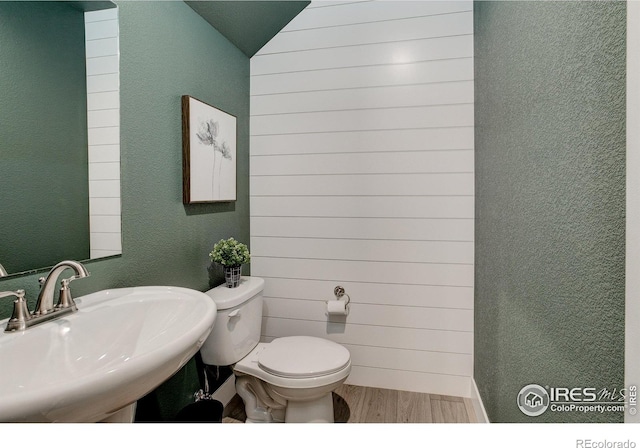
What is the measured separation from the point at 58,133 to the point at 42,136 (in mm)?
58

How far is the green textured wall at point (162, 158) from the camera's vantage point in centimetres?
134

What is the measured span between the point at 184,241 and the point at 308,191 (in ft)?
2.74

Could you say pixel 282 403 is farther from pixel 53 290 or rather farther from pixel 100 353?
pixel 53 290

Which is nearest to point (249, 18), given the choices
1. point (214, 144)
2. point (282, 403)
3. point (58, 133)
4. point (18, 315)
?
point (214, 144)

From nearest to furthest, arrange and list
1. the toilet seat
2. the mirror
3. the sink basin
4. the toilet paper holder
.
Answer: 1. the sink basin
2. the mirror
3. the toilet seat
4. the toilet paper holder

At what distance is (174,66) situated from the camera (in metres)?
1.59

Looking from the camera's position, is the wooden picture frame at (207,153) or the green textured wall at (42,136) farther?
the wooden picture frame at (207,153)

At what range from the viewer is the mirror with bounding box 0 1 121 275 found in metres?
Answer: 0.99

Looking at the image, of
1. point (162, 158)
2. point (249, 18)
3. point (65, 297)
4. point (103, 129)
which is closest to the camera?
point (65, 297)

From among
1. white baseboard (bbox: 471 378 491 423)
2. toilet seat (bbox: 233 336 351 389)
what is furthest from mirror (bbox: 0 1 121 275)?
white baseboard (bbox: 471 378 491 423)

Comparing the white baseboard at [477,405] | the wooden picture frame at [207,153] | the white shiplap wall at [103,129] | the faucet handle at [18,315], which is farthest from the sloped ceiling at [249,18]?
the white baseboard at [477,405]

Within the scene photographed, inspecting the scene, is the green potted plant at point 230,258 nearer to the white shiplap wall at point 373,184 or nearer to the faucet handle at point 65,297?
the white shiplap wall at point 373,184

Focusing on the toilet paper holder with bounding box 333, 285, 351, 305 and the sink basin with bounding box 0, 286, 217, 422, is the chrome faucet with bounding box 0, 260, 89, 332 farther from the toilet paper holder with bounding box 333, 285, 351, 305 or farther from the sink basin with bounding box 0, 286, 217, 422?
the toilet paper holder with bounding box 333, 285, 351, 305

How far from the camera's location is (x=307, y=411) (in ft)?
5.45
